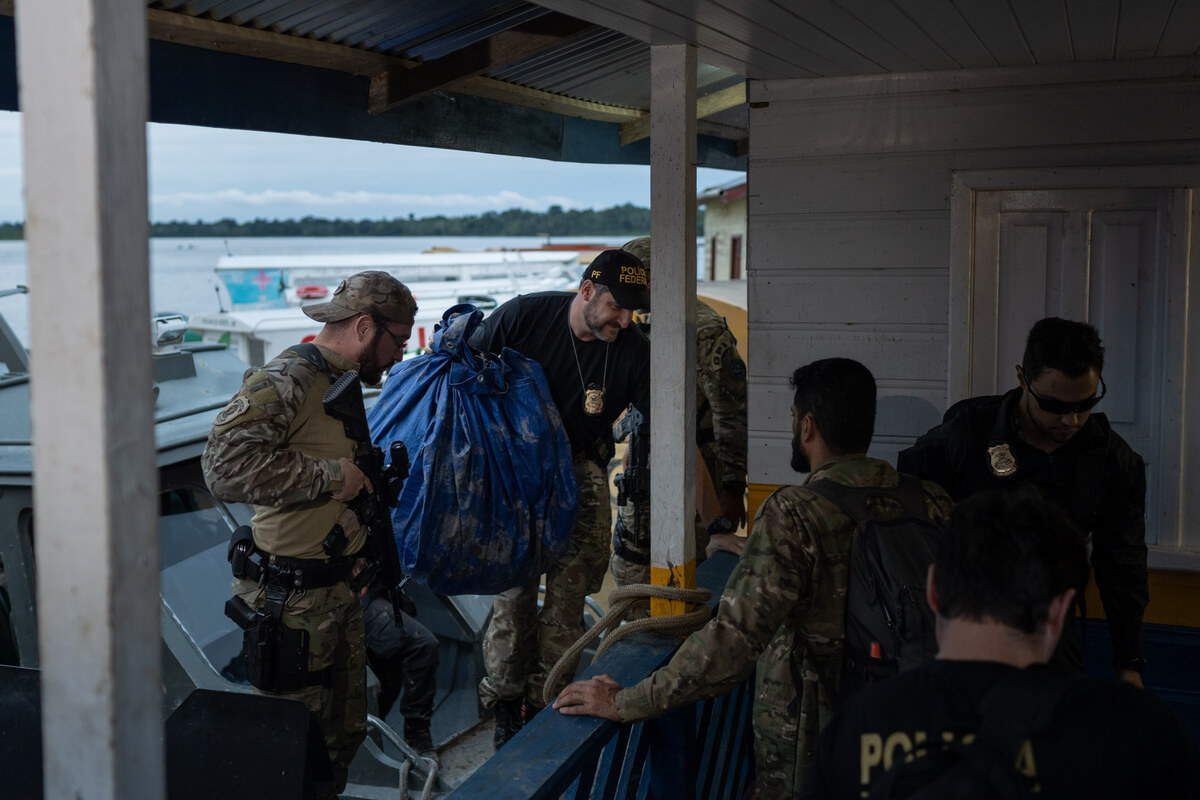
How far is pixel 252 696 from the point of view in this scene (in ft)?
8.87

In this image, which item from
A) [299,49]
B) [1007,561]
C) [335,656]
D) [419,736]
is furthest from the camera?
[419,736]

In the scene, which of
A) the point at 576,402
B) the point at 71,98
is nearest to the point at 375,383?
the point at 576,402

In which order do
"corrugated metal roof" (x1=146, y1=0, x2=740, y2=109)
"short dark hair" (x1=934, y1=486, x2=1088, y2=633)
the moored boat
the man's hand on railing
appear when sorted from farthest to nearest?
the moored boat → "corrugated metal roof" (x1=146, y1=0, x2=740, y2=109) → the man's hand on railing → "short dark hair" (x1=934, y1=486, x2=1088, y2=633)

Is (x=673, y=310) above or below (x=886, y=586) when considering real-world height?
above

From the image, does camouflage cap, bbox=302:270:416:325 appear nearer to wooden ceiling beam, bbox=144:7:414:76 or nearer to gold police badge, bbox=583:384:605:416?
gold police badge, bbox=583:384:605:416

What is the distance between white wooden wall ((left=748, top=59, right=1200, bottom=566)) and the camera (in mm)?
3654

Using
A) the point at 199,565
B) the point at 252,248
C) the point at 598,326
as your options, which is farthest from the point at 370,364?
the point at 252,248

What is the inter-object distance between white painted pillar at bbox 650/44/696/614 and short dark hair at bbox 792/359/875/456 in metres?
0.69

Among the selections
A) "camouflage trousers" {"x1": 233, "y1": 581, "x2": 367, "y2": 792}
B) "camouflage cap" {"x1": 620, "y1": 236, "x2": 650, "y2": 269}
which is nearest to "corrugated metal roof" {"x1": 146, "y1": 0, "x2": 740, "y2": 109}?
"camouflage cap" {"x1": 620, "y1": 236, "x2": 650, "y2": 269}

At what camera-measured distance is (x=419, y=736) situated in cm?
483

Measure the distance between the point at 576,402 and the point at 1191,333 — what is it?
231 cm

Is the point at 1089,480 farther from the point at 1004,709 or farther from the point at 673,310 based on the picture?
the point at 1004,709

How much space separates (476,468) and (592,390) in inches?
23.8

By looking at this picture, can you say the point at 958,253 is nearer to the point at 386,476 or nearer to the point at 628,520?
the point at 628,520
